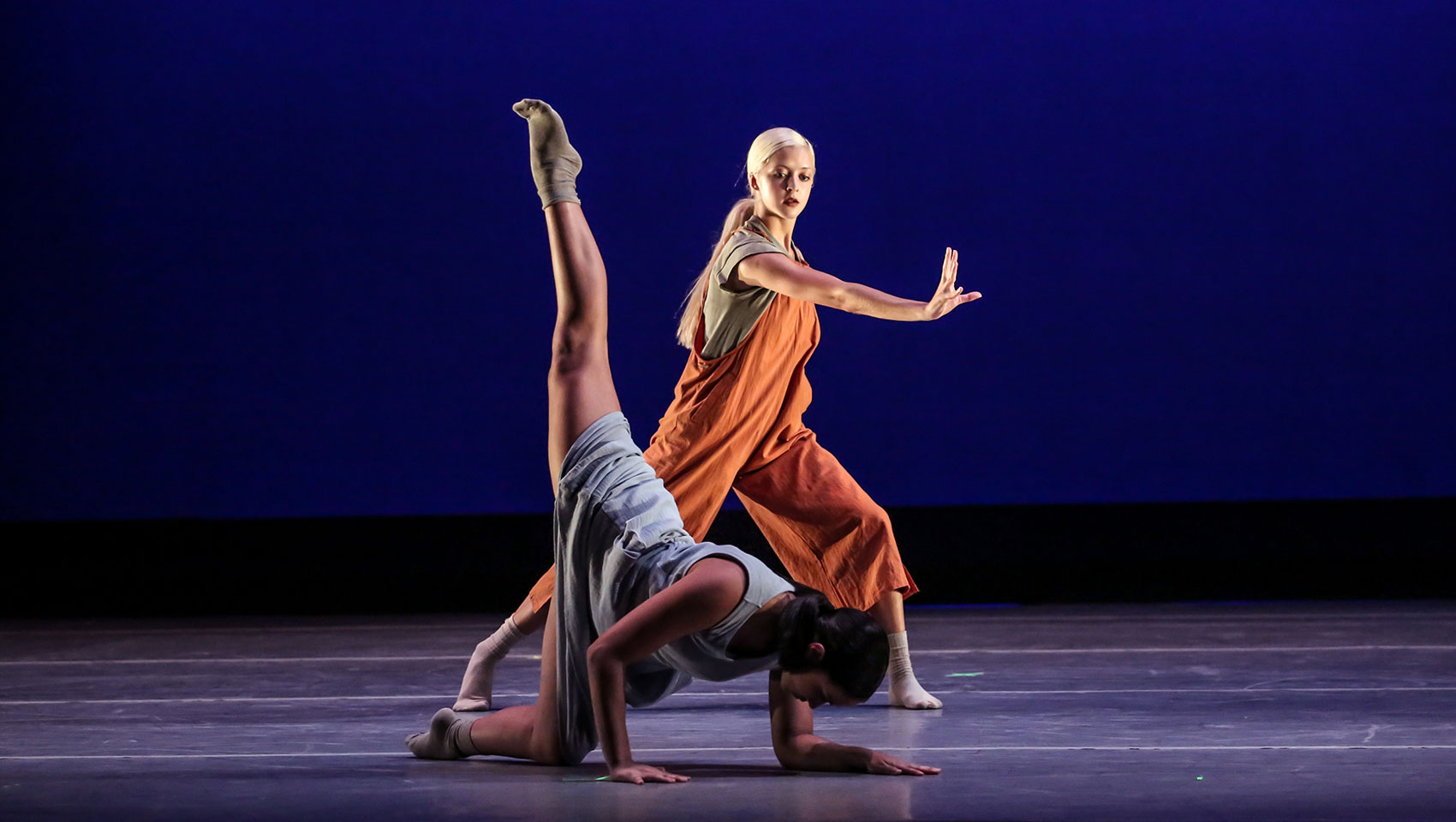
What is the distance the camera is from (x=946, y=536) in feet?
17.0

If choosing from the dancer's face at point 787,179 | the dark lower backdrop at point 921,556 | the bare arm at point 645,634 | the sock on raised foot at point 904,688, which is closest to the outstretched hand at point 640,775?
the bare arm at point 645,634

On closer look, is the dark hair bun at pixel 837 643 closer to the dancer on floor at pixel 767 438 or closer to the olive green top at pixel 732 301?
the dancer on floor at pixel 767 438

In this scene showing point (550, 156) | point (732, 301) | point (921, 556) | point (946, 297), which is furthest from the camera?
point (921, 556)

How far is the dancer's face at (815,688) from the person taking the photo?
6.63ft

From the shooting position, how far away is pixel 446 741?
2365 millimetres

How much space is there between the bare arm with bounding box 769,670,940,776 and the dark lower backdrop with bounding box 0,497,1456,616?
296 cm

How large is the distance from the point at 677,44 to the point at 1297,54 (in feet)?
6.75

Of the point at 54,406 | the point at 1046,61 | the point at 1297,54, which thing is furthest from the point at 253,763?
the point at 1297,54

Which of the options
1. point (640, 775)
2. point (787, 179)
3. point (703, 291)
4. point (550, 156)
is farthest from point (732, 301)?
point (640, 775)

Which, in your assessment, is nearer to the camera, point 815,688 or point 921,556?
point 815,688

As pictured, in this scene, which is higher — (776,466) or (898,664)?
(776,466)

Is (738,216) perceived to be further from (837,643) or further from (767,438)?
(837,643)

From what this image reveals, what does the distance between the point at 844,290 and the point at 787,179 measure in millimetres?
395

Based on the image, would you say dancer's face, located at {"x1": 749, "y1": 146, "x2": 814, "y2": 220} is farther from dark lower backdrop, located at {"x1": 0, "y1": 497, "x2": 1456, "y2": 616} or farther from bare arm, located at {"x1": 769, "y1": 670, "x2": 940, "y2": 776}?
dark lower backdrop, located at {"x1": 0, "y1": 497, "x2": 1456, "y2": 616}
